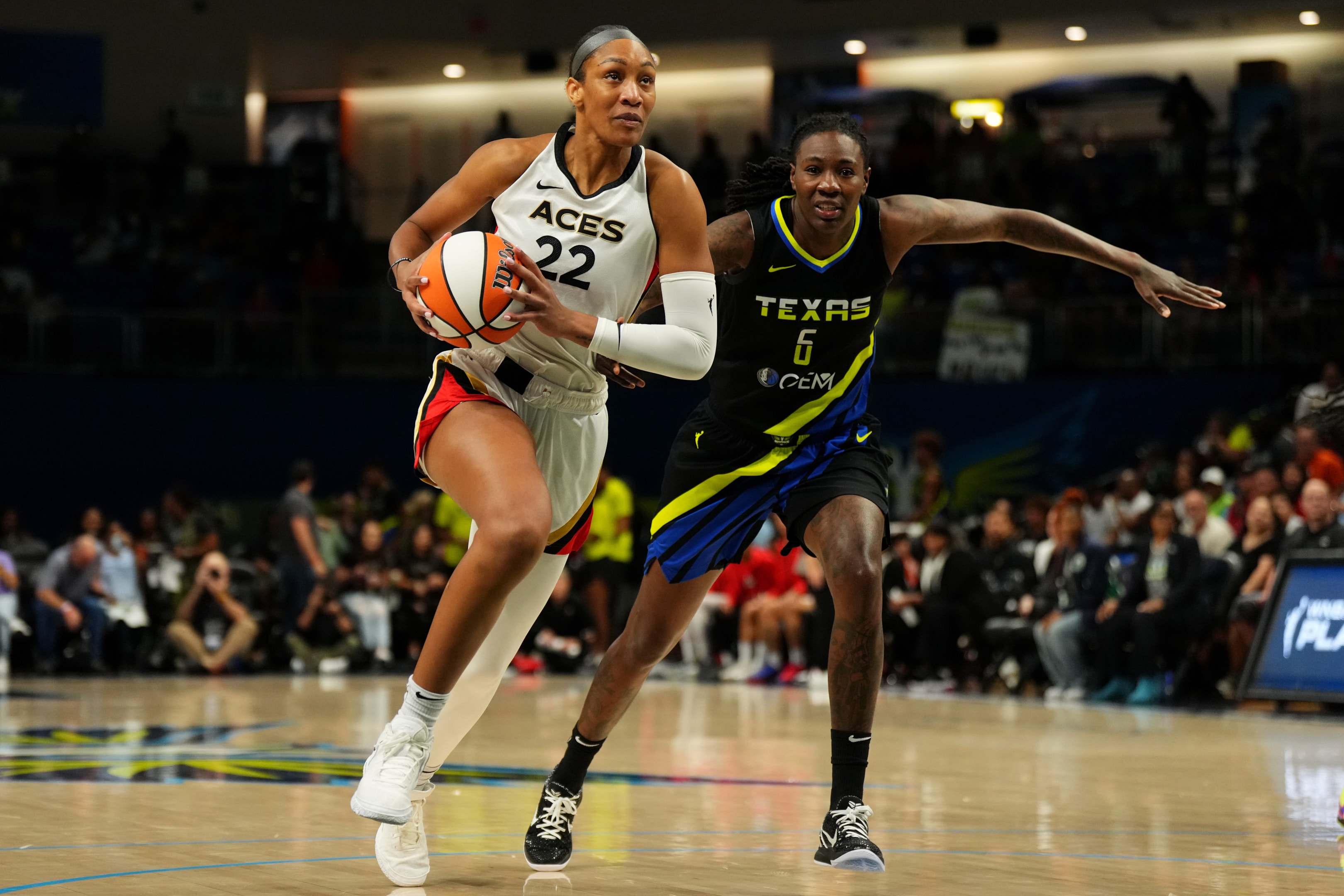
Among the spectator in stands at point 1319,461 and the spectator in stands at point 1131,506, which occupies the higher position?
the spectator in stands at point 1319,461

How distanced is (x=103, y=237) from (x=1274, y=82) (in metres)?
16.0

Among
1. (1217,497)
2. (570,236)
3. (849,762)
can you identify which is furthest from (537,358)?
(1217,497)

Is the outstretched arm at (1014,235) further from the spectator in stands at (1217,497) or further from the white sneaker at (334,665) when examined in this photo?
the white sneaker at (334,665)

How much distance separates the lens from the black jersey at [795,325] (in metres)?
5.28

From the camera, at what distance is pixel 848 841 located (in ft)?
15.6

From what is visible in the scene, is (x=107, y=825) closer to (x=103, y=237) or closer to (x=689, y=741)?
(x=689, y=741)

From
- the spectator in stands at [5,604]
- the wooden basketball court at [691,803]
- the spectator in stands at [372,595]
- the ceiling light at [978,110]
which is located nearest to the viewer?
the wooden basketball court at [691,803]

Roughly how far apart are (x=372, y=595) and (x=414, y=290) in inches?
473

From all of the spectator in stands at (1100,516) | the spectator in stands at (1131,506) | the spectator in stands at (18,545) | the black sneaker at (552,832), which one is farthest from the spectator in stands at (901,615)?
the black sneaker at (552,832)

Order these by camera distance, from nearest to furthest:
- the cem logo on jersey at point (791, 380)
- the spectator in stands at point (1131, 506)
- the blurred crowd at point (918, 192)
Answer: the cem logo on jersey at point (791, 380) < the spectator in stands at point (1131, 506) < the blurred crowd at point (918, 192)

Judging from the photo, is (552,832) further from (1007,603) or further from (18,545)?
(18,545)

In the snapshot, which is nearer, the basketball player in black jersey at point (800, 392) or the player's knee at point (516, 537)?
the player's knee at point (516, 537)

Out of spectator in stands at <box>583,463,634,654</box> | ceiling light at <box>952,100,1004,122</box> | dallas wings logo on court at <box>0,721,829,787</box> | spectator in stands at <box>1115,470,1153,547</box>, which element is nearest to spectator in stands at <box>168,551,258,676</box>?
spectator in stands at <box>583,463,634,654</box>

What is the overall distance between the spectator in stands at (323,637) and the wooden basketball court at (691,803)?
443 centimetres
